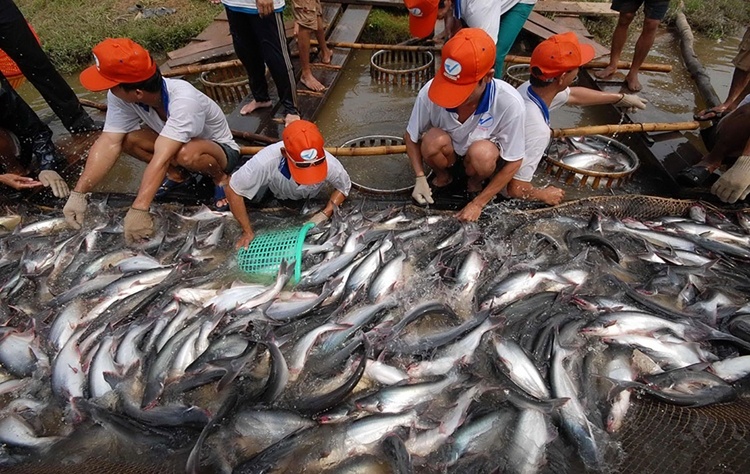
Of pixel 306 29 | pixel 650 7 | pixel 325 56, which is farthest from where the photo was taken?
pixel 325 56

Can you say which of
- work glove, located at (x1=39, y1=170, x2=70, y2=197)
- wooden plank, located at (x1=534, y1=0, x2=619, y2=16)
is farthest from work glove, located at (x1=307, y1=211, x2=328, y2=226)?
wooden plank, located at (x1=534, y1=0, x2=619, y2=16)

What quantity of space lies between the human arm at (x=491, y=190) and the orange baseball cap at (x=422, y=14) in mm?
1793

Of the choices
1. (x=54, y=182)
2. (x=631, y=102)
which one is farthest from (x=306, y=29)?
(x=631, y=102)

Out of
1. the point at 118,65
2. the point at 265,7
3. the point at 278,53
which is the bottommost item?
the point at 278,53

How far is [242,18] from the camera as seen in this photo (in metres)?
5.04

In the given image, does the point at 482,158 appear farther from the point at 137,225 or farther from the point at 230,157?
the point at 137,225

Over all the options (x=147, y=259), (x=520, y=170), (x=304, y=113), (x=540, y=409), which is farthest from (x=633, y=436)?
(x=304, y=113)

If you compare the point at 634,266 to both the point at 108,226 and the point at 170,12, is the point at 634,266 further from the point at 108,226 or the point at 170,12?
the point at 170,12

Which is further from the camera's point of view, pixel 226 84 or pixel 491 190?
pixel 226 84

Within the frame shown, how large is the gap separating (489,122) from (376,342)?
2298 millimetres

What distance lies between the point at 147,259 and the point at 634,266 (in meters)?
4.30

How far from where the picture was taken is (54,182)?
4.46 metres

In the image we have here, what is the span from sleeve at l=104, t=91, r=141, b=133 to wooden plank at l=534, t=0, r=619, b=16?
825cm

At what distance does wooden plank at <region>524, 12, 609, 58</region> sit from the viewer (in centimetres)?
728
